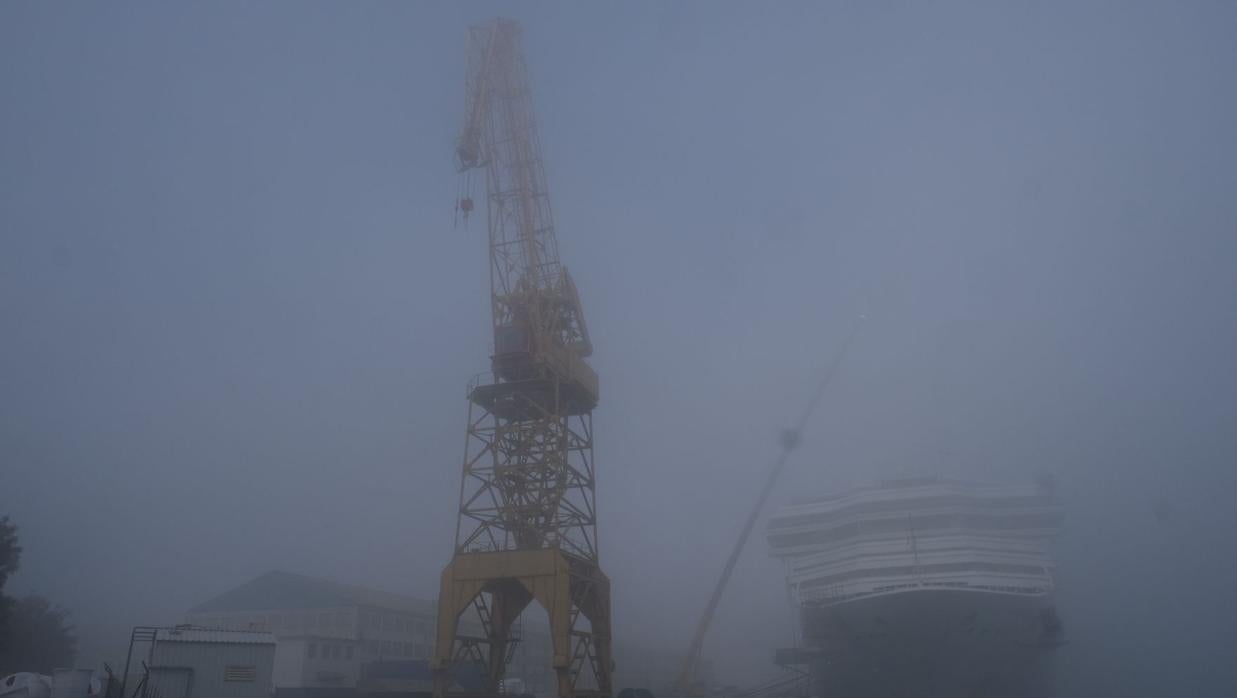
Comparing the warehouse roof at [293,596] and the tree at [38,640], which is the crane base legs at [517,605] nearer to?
the warehouse roof at [293,596]

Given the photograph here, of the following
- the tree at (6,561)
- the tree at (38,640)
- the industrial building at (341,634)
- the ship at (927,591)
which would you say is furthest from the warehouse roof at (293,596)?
the ship at (927,591)

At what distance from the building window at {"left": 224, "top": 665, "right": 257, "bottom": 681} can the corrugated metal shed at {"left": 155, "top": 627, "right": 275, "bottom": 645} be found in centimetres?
87

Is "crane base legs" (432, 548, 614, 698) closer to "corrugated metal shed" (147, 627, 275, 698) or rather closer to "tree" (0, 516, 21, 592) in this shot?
"corrugated metal shed" (147, 627, 275, 698)

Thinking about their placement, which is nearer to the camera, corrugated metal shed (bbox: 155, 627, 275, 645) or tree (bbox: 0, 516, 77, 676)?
corrugated metal shed (bbox: 155, 627, 275, 645)

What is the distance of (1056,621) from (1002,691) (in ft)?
18.5

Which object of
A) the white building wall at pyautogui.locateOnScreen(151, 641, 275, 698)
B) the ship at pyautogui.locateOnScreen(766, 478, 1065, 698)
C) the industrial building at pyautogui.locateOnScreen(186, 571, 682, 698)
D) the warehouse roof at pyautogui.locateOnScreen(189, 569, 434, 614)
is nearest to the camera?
the white building wall at pyautogui.locateOnScreen(151, 641, 275, 698)

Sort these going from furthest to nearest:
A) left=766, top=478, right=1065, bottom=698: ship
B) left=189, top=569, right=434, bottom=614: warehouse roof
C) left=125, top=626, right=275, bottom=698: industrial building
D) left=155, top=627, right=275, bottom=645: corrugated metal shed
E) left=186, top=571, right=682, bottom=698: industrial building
→ left=189, top=569, right=434, bottom=614: warehouse roof
left=186, top=571, right=682, bottom=698: industrial building
left=766, top=478, right=1065, bottom=698: ship
left=155, top=627, right=275, bottom=645: corrugated metal shed
left=125, top=626, right=275, bottom=698: industrial building

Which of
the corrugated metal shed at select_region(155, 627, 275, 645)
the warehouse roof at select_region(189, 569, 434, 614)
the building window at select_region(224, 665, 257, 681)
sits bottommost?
the building window at select_region(224, 665, 257, 681)

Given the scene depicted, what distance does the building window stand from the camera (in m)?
29.1

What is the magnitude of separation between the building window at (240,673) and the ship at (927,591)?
28169mm

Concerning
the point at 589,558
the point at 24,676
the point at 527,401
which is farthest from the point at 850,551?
the point at 24,676

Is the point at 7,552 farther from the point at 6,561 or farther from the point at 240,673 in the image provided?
the point at 240,673

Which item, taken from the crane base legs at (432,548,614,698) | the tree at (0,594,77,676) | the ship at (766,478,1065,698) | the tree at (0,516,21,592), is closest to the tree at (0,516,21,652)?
the tree at (0,516,21,592)

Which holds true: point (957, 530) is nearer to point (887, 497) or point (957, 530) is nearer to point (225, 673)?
point (887, 497)
